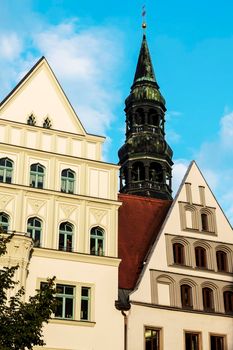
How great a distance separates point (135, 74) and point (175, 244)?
32581 millimetres

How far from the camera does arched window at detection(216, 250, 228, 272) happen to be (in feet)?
129

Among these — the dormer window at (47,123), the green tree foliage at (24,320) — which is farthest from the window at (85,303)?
the green tree foliage at (24,320)

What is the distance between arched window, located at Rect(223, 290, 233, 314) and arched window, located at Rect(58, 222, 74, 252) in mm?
9427

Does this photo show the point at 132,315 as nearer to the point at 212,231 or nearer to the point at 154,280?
the point at 154,280

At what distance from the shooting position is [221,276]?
38969mm

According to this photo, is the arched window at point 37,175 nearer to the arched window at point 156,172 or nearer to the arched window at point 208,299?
the arched window at point 208,299

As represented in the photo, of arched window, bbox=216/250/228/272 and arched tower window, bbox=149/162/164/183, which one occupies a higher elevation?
arched tower window, bbox=149/162/164/183

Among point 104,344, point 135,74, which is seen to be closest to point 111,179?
point 104,344

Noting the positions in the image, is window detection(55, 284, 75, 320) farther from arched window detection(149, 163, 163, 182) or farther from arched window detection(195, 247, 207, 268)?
arched window detection(149, 163, 163, 182)

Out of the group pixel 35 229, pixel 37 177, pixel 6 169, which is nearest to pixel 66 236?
pixel 35 229

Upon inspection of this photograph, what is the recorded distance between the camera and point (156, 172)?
5844 centimetres

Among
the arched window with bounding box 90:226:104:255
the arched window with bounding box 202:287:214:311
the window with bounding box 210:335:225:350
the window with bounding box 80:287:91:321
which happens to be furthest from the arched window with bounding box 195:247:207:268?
the window with bounding box 80:287:91:321

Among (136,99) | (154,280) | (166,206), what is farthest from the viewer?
(136,99)

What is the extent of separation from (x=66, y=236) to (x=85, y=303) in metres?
3.63
